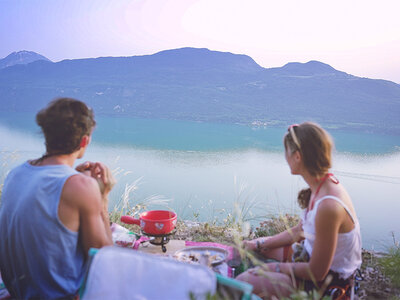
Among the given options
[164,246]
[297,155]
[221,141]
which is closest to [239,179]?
[164,246]

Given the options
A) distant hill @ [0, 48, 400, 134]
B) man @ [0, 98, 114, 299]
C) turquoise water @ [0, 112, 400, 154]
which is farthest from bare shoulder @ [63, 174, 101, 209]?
distant hill @ [0, 48, 400, 134]

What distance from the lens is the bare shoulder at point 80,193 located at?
1.14m

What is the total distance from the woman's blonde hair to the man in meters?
0.91

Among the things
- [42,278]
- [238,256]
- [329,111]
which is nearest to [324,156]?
[238,256]

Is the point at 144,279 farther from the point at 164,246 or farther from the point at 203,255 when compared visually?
the point at 164,246

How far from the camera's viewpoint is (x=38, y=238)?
46.2 inches

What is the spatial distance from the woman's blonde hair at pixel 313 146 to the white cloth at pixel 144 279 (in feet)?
2.73

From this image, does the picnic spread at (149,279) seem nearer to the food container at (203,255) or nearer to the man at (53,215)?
the man at (53,215)

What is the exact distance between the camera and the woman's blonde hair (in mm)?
1475

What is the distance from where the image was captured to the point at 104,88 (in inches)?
2420

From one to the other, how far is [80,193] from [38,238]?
235mm

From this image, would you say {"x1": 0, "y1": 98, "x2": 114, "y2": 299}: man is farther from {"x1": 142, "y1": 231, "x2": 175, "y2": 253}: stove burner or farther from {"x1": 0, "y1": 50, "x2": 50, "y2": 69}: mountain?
{"x1": 0, "y1": 50, "x2": 50, "y2": 69}: mountain

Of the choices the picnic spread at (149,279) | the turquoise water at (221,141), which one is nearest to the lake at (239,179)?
the turquoise water at (221,141)

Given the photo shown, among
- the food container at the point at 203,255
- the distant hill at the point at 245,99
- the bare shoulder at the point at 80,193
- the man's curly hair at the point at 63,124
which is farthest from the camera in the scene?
the distant hill at the point at 245,99
